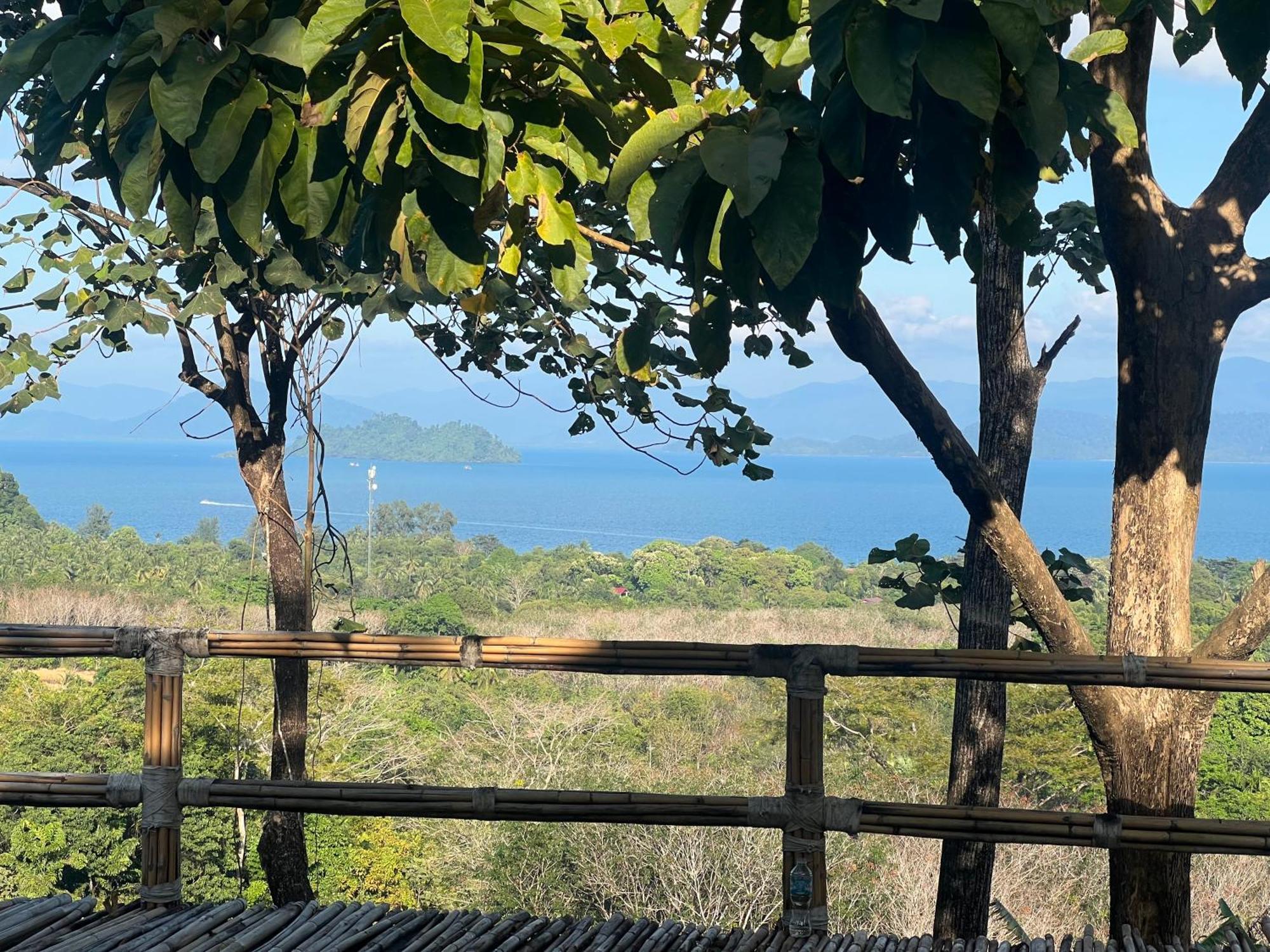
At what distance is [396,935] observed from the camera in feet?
5.67

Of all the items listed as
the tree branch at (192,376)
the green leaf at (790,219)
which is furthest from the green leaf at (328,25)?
the tree branch at (192,376)

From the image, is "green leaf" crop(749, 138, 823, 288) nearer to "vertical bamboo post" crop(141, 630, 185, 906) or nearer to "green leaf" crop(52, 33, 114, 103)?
"green leaf" crop(52, 33, 114, 103)

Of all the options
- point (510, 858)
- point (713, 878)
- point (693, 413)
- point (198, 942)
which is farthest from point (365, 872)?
point (198, 942)

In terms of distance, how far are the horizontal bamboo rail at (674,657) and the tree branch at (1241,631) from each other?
1.12ft

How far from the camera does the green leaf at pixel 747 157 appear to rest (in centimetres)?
84

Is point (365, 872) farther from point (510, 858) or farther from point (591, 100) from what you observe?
point (591, 100)

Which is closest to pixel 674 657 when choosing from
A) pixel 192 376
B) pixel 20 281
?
pixel 192 376

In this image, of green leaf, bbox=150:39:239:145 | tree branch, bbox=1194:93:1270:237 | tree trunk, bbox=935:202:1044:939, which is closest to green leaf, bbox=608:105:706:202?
green leaf, bbox=150:39:239:145

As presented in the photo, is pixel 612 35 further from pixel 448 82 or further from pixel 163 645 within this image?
Result: pixel 163 645

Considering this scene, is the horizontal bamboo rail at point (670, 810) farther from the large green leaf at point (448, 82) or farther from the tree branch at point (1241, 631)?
the large green leaf at point (448, 82)

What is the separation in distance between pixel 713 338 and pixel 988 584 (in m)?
2.03

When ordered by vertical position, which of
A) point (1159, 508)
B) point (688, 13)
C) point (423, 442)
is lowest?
point (1159, 508)

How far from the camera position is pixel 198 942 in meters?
1.67

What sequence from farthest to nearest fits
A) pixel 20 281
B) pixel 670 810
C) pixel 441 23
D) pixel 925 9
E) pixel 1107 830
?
pixel 20 281 < pixel 670 810 < pixel 1107 830 < pixel 441 23 < pixel 925 9
